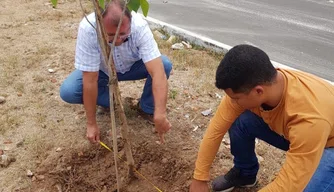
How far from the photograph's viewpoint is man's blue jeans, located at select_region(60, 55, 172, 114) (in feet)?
9.78

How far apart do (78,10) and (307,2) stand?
10.5ft

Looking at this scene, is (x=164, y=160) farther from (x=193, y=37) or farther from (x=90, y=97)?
(x=193, y=37)

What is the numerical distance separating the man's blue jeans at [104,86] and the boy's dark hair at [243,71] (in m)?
1.29

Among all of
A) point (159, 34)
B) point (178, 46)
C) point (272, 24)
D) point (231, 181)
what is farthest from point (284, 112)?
point (272, 24)

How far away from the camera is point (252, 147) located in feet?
7.84

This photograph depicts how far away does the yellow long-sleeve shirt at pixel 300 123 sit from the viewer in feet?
5.55

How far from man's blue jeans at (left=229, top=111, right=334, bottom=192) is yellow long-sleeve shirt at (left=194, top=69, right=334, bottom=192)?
118 mm

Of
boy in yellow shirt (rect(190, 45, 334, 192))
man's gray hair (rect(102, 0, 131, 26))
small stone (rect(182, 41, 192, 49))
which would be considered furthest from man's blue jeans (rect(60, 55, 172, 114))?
small stone (rect(182, 41, 192, 49))

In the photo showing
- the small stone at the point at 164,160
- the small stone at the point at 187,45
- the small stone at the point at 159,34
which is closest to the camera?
the small stone at the point at 164,160

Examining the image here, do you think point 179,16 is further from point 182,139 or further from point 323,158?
point 323,158

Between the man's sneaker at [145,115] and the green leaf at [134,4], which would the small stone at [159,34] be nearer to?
the man's sneaker at [145,115]

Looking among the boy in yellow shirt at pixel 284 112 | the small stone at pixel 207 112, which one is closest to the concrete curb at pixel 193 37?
the small stone at pixel 207 112

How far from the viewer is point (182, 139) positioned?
2.98 m

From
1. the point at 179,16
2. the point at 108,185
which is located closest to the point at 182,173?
the point at 108,185
